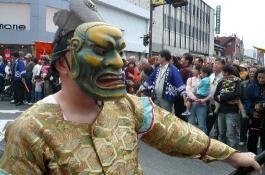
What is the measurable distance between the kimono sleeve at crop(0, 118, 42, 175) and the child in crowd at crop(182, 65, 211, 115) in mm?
6681

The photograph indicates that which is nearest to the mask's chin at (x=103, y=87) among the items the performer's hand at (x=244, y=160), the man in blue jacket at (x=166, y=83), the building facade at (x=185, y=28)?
the performer's hand at (x=244, y=160)

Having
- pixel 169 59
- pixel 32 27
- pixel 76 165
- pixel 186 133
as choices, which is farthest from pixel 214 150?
pixel 32 27

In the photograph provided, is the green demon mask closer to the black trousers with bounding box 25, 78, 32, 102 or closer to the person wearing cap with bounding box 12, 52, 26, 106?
the person wearing cap with bounding box 12, 52, 26, 106

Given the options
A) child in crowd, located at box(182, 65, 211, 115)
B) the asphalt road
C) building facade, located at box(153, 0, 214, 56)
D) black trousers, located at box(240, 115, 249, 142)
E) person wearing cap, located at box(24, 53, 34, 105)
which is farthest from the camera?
building facade, located at box(153, 0, 214, 56)

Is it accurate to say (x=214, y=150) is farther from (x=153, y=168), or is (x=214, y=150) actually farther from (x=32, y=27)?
(x=32, y=27)

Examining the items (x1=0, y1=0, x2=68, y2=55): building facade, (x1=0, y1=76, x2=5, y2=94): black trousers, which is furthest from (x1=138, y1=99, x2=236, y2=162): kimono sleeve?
(x1=0, y1=0, x2=68, y2=55): building facade

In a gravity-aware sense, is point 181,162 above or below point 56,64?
below

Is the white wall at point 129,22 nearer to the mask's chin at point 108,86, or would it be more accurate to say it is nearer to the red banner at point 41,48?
the red banner at point 41,48

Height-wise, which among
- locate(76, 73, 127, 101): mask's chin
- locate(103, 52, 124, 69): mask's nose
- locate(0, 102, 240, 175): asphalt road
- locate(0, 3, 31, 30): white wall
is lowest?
locate(0, 102, 240, 175): asphalt road

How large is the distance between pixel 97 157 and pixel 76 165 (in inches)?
3.7

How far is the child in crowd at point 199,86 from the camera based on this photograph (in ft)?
27.3

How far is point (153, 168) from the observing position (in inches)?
254

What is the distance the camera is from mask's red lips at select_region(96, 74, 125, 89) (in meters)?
1.82

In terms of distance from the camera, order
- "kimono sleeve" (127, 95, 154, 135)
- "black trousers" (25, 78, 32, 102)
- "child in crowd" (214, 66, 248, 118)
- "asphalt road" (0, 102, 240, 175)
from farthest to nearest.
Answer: "black trousers" (25, 78, 32, 102) → "child in crowd" (214, 66, 248, 118) → "asphalt road" (0, 102, 240, 175) → "kimono sleeve" (127, 95, 154, 135)
